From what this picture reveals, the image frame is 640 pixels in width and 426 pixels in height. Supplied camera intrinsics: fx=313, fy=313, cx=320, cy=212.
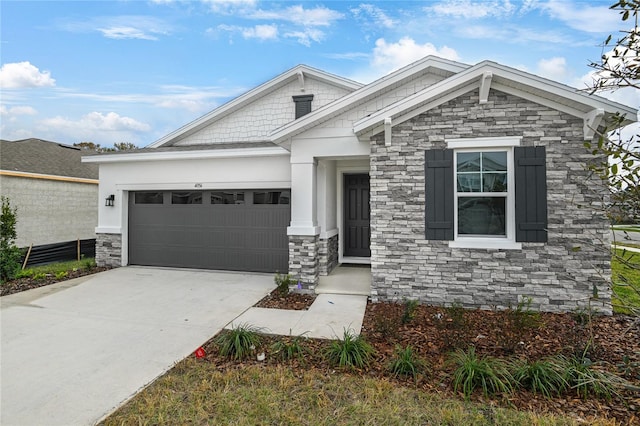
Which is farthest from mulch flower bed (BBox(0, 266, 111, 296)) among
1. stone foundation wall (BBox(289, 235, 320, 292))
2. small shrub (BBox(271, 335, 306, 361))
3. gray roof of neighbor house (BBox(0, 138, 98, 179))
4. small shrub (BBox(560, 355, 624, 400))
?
small shrub (BBox(560, 355, 624, 400))

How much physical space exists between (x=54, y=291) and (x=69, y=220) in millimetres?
6070

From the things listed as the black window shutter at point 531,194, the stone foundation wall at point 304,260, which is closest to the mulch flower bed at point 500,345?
the black window shutter at point 531,194

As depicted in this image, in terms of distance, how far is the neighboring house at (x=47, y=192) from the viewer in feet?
34.1

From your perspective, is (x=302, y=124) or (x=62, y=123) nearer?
(x=302, y=124)

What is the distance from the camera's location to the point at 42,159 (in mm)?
12562

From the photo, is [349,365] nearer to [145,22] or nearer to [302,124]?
[302,124]

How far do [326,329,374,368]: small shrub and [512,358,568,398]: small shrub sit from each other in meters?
1.60

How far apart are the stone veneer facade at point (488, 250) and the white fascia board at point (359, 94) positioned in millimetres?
1119

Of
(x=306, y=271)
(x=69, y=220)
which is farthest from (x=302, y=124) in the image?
(x=69, y=220)

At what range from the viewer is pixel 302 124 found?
6.63m

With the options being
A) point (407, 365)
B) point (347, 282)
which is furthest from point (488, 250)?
point (407, 365)

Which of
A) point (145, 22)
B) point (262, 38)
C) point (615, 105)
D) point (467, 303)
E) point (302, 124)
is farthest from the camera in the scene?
point (262, 38)

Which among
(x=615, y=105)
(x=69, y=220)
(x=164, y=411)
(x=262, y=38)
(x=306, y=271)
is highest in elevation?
(x=262, y=38)

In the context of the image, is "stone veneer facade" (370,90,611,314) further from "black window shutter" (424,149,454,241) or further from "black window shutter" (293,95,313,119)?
"black window shutter" (293,95,313,119)
